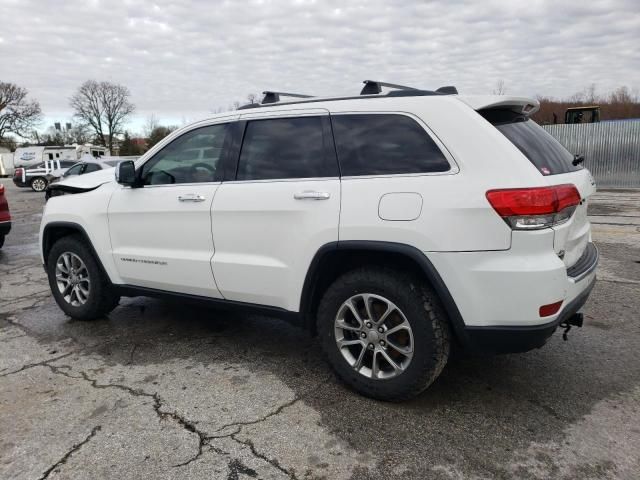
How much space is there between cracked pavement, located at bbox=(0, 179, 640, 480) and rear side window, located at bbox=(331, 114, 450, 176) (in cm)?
145

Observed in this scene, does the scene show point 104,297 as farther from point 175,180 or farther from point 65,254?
point 175,180

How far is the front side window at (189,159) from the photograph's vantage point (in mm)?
3699

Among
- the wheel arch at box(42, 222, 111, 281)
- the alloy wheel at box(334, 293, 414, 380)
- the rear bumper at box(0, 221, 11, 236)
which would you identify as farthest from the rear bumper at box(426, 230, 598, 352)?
the rear bumper at box(0, 221, 11, 236)

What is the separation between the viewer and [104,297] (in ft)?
14.9

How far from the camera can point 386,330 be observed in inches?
118

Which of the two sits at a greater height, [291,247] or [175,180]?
[175,180]

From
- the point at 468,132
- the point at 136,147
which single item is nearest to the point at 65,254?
the point at 468,132

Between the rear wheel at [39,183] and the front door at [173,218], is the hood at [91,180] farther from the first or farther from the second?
the rear wheel at [39,183]

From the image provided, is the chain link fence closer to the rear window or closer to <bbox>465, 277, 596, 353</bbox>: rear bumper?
the rear window

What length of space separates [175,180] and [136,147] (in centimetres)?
7015

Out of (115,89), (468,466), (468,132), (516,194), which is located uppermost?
(115,89)

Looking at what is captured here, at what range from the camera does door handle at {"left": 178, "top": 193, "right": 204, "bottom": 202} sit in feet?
11.8

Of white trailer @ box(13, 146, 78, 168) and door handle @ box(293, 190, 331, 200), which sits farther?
white trailer @ box(13, 146, 78, 168)

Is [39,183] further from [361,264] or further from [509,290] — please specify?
[509,290]
